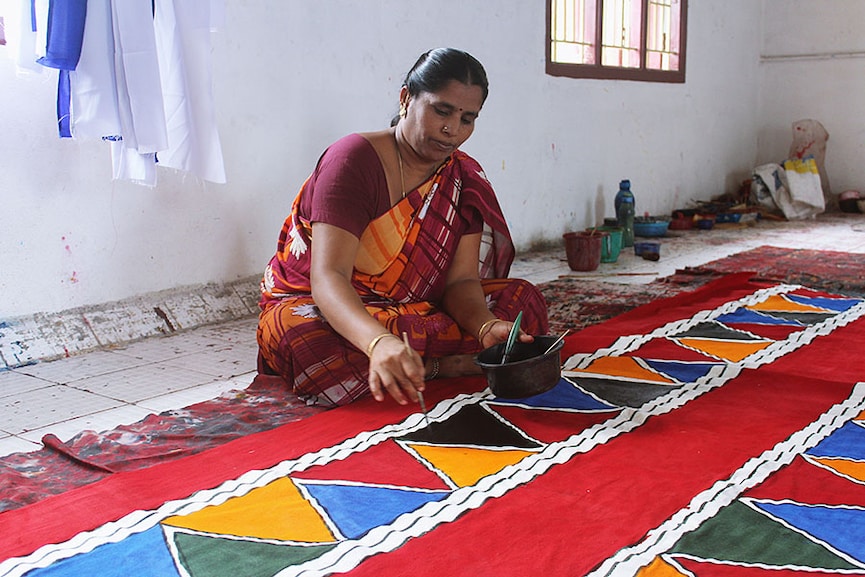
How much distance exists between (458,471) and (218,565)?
0.54 metres

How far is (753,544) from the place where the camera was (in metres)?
1.42

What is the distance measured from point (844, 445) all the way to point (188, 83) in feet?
7.26

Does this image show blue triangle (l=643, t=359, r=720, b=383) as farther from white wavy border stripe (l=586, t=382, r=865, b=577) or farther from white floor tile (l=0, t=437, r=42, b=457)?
white floor tile (l=0, t=437, r=42, b=457)

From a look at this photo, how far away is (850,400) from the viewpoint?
2117 mm

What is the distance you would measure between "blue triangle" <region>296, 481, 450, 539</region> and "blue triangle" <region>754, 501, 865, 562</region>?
62 cm

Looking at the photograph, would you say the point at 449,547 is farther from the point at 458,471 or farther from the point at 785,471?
the point at 785,471

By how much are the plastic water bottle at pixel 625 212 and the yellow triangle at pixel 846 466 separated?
357 cm

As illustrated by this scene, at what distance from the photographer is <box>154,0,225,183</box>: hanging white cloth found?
2742mm

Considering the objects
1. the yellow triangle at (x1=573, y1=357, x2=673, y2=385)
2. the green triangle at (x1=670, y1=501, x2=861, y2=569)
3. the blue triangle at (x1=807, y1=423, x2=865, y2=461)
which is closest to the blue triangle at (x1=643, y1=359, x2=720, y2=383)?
the yellow triangle at (x1=573, y1=357, x2=673, y2=385)

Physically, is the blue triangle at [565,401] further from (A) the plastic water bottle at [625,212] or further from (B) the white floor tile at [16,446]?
(A) the plastic water bottle at [625,212]

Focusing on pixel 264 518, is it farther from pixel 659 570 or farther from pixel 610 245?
pixel 610 245

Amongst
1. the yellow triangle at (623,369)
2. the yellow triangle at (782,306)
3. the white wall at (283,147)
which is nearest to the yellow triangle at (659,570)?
the yellow triangle at (623,369)

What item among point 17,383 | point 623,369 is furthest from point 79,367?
point 623,369

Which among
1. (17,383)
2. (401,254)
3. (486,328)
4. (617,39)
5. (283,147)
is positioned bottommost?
(17,383)
